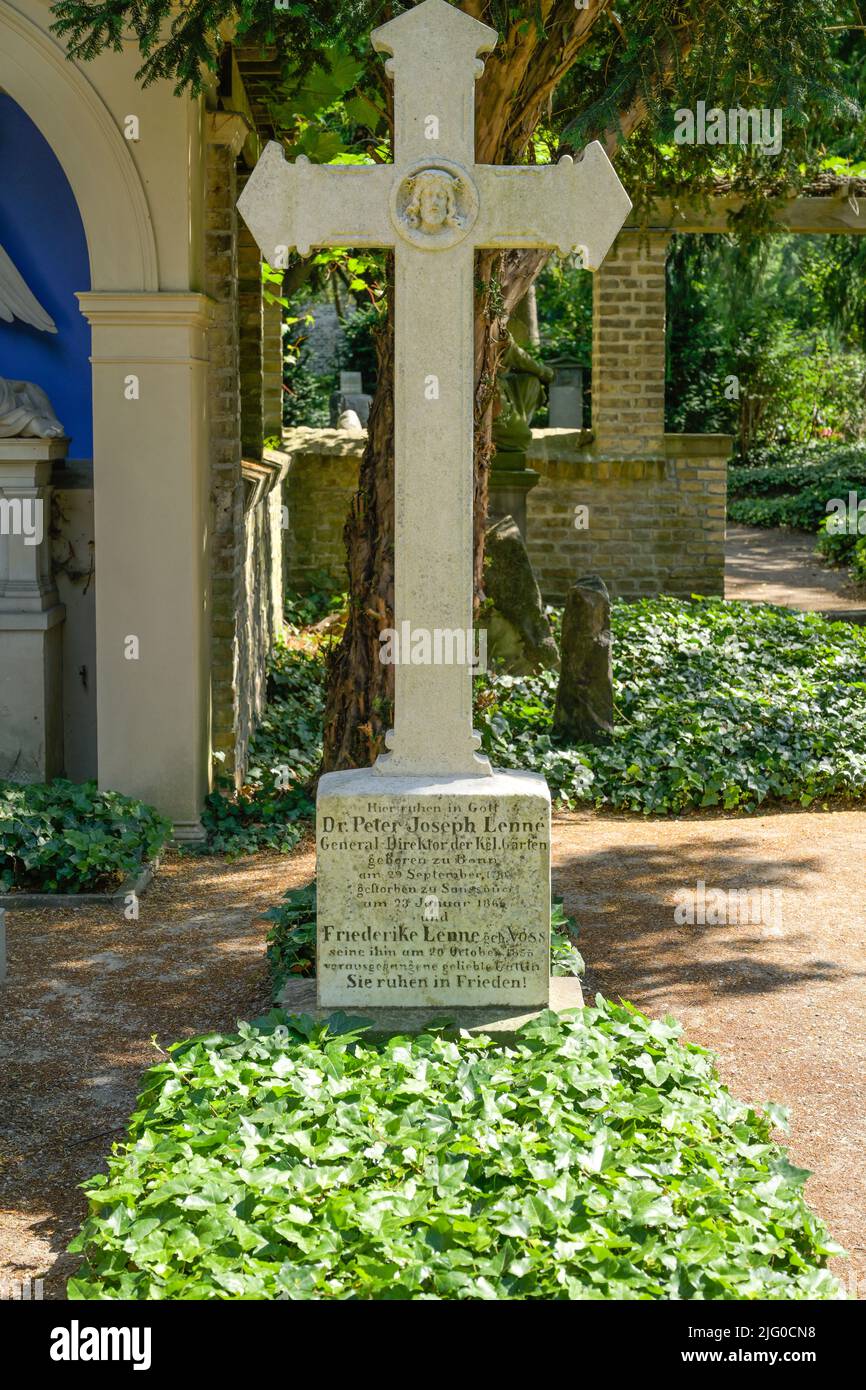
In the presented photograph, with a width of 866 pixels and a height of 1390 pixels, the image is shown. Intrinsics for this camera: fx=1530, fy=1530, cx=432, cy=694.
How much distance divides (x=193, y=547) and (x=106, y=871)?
1.85 metres

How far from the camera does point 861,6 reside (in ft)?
35.3

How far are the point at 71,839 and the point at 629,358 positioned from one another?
34.1ft

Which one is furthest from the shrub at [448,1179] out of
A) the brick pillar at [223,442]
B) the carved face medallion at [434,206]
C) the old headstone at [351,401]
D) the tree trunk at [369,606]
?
the old headstone at [351,401]

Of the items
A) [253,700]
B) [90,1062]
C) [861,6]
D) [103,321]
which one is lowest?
[90,1062]

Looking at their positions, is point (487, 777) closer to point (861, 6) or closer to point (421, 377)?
point (421, 377)

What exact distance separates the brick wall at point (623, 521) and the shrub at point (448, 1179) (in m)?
11.5

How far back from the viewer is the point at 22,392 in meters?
8.45

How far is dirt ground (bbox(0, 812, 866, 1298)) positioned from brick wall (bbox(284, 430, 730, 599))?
7478 millimetres

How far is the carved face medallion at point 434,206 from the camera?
4777 millimetres

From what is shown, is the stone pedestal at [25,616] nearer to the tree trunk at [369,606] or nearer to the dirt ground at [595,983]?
the dirt ground at [595,983]

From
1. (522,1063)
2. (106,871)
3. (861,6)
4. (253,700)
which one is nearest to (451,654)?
(522,1063)
